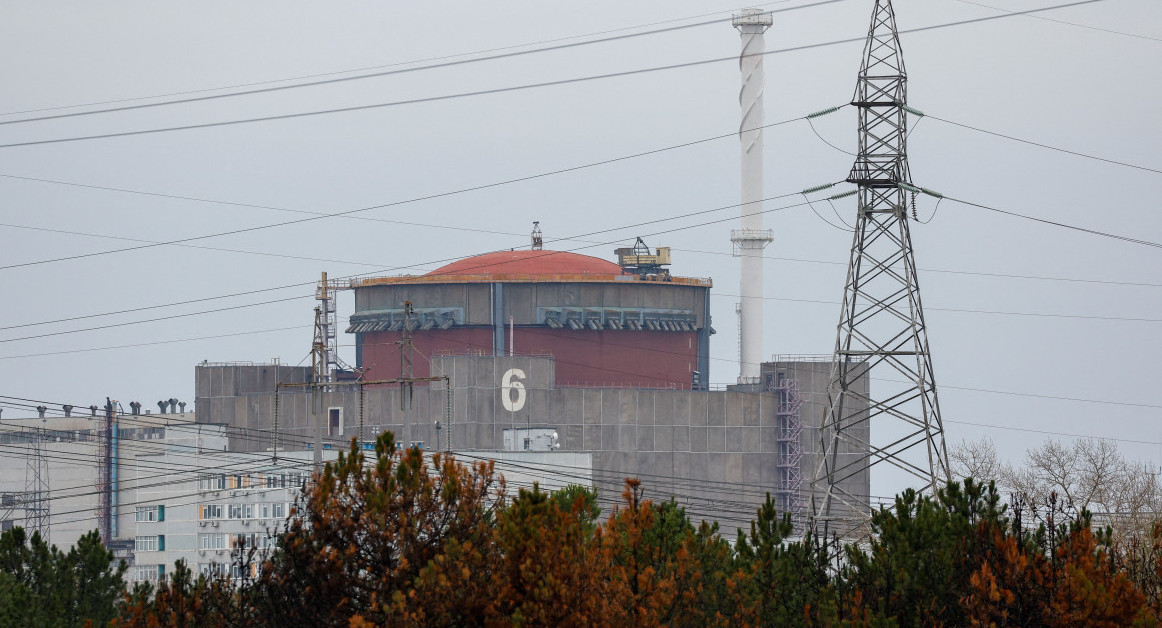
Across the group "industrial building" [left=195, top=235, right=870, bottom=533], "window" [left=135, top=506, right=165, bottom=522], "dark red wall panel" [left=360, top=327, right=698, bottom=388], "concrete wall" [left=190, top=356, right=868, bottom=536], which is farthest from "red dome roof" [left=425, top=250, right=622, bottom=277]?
"window" [left=135, top=506, right=165, bottom=522]

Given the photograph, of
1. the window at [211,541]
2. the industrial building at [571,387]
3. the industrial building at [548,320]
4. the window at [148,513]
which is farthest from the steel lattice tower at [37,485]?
the industrial building at [548,320]

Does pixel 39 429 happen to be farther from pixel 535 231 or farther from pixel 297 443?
pixel 535 231

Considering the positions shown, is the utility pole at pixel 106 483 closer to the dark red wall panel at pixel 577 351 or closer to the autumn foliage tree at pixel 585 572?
the dark red wall panel at pixel 577 351

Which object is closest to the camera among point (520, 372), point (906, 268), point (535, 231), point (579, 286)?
point (906, 268)

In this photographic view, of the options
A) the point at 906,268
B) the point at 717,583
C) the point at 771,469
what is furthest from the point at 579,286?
the point at 717,583

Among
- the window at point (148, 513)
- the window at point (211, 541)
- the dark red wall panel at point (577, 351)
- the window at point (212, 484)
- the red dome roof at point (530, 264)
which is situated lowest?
the window at point (211, 541)

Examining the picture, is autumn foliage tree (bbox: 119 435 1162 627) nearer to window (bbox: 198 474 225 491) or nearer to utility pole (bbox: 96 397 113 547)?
window (bbox: 198 474 225 491)

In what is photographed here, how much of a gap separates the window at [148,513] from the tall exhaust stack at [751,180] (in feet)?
116

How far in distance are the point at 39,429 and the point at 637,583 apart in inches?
3904

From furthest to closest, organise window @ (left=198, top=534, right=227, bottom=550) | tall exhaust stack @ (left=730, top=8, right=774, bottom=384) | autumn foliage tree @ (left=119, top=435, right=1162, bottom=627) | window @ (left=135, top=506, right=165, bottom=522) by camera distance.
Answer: tall exhaust stack @ (left=730, top=8, right=774, bottom=384) → window @ (left=135, top=506, right=165, bottom=522) → window @ (left=198, top=534, right=227, bottom=550) → autumn foliage tree @ (left=119, top=435, right=1162, bottom=627)

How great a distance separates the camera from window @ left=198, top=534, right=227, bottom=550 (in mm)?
83194

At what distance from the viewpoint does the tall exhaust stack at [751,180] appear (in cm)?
9975

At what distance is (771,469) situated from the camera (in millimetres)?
96812

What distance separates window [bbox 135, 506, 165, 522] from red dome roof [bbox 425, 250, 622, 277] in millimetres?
24915
